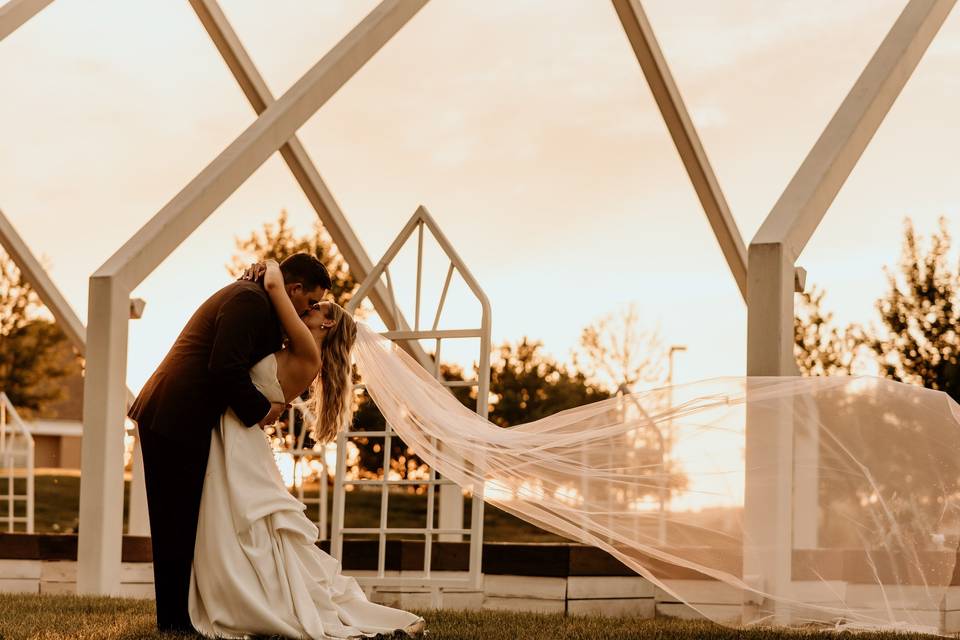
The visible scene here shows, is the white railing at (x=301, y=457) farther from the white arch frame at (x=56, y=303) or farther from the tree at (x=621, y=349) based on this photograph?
the tree at (x=621, y=349)

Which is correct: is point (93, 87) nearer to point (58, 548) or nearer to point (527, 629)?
point (58, 548)

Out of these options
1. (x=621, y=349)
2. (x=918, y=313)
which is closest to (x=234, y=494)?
(x=918, y=313)

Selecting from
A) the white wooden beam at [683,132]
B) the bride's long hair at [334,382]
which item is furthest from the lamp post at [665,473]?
the white wooden beam at [683,132]

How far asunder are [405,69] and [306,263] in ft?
54.3

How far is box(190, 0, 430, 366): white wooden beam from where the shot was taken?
42.0ft

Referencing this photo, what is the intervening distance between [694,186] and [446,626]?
22.9 feet

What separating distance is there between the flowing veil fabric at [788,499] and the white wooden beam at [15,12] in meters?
6.42

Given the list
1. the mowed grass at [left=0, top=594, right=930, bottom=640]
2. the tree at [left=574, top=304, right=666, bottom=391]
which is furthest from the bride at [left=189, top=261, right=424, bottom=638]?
the tree at [left=574, top=304, right=666, bottom=391]

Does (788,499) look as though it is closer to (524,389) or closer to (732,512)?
(732,512)

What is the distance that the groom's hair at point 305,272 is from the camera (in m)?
6.64

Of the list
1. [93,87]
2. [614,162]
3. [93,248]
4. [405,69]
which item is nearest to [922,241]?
[614,162]

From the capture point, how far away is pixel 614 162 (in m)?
24.5

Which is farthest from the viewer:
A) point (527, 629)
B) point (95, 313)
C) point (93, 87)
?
point (93, 87)

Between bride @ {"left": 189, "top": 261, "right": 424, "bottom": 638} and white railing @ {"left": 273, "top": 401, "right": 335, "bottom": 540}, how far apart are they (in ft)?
1.25
